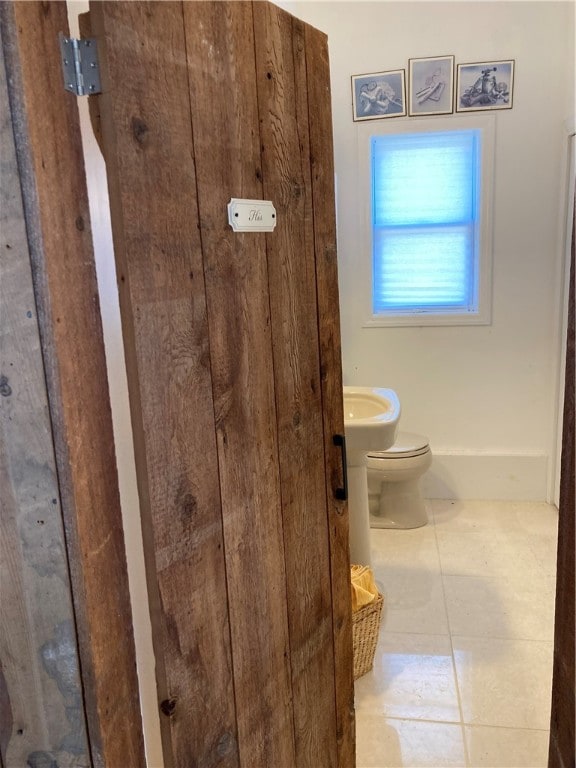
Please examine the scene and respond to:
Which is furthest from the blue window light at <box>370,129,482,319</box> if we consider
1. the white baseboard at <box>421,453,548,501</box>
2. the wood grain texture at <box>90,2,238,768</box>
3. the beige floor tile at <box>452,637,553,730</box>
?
the wood grain texture at <box>90,2,238,768</box>

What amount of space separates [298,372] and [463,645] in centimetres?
152

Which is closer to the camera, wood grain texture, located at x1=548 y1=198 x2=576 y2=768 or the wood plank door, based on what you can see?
the wood plank door

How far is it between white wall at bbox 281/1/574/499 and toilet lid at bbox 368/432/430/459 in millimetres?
316

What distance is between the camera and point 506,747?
71.7 inches

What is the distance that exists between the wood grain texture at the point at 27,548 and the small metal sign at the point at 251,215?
1.24 ft

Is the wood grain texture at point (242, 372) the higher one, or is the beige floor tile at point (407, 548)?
the wood grain texture at point (242, 372)

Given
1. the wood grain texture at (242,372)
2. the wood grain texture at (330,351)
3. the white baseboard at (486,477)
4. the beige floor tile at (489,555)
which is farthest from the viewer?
the white baseboard at (486,477)

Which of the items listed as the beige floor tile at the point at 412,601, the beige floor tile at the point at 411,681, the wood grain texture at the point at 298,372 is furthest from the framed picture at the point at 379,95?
the beige floor tile at the point at 411,681

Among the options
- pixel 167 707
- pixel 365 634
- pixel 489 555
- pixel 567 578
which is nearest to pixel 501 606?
pixel 489 555

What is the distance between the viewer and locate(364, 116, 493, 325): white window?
3.15m

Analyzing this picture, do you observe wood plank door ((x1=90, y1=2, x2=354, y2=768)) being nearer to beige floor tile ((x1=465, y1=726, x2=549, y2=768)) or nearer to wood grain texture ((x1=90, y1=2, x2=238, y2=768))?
wood grain texture ((x1=90, y1=2, x2=238, y2=768))

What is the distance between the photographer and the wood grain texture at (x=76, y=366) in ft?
2.77

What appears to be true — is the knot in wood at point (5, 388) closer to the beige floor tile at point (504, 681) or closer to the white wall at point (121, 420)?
the white wall at point (121, 420)

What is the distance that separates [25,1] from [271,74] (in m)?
0.48
